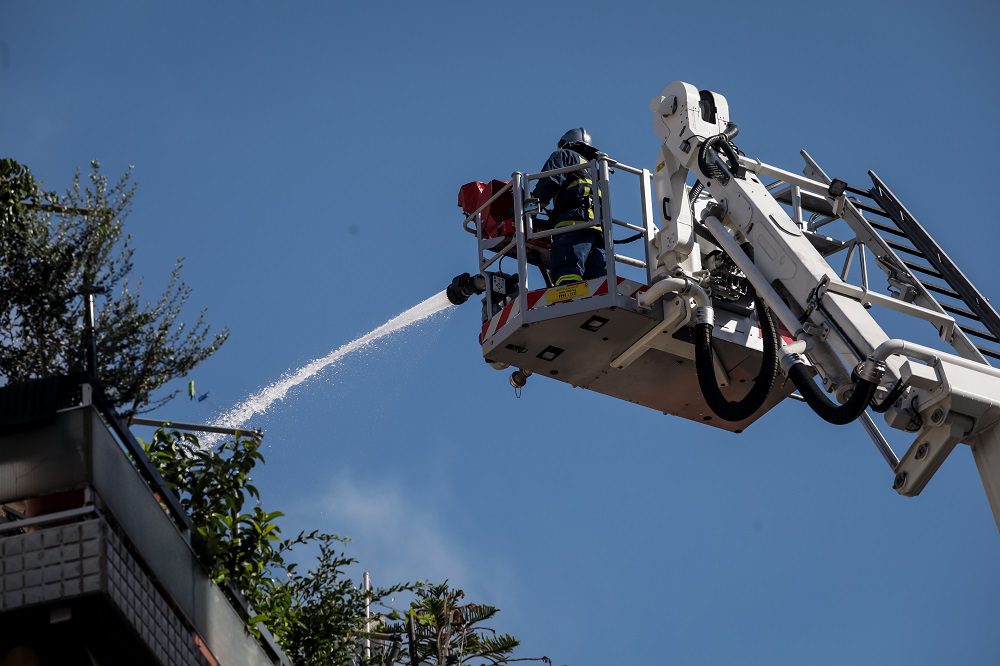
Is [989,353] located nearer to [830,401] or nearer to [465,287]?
[830,401]

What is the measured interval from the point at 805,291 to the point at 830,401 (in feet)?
3.58

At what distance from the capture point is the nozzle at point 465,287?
14938mm

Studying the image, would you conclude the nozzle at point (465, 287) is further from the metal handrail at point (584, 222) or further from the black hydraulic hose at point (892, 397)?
the black hydraulic hose at point (892, 397)

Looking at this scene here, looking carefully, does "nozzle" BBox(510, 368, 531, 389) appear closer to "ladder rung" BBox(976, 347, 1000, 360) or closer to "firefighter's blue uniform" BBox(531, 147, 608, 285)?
"firefighter's blue uniform" BBox(531, 147, 608, 285)

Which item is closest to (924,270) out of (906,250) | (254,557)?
(906,250)

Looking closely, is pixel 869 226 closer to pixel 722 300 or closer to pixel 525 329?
pixel 722 300

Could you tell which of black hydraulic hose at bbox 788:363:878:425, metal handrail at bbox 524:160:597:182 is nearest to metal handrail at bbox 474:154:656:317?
metal handrail at bbox 524:160:597:182

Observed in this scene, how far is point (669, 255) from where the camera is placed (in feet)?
46.5

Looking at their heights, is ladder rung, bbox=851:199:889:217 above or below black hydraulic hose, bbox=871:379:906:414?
above

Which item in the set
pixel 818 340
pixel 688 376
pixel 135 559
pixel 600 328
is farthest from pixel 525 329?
pixel 135 559

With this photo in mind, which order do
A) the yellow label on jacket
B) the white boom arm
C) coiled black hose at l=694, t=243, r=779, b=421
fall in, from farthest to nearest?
the yellow label on jacket
coiled black hose at l=694, t=243, r=779, b=421
the white boom arm

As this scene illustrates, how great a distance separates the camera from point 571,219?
1465 cm

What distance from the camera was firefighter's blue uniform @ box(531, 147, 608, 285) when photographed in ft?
47.1

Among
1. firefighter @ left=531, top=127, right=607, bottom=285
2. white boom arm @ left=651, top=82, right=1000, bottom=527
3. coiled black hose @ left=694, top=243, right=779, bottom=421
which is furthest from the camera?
firefighter @ left=531, top=127, right=607, bottom=285
